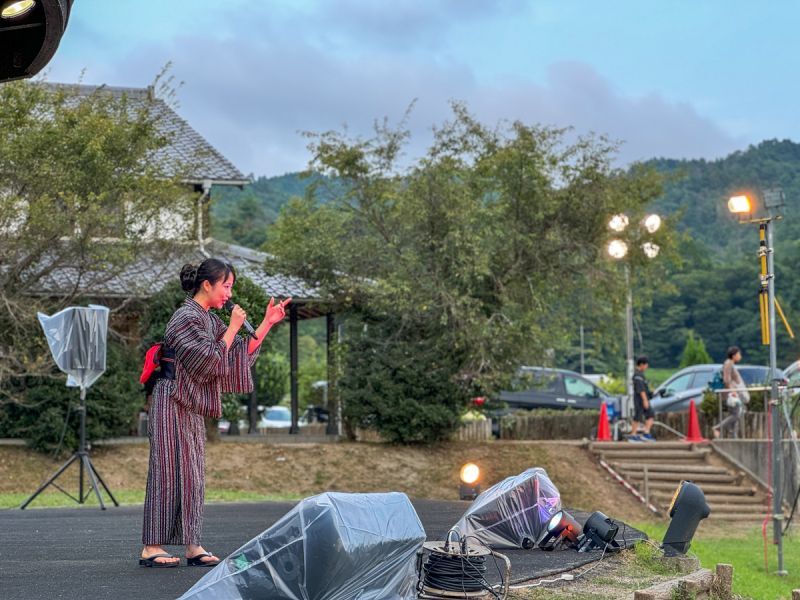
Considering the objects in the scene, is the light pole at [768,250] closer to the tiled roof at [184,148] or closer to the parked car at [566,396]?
the tiled roof at [184,148]

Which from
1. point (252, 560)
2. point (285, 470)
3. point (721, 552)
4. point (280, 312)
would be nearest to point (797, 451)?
point (721, 552)

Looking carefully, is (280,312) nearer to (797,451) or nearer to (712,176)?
(797,451)

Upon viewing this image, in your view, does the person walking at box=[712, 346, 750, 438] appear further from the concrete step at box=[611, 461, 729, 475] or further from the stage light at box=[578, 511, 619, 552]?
the stage light at box=[578, 511, 619, 552]

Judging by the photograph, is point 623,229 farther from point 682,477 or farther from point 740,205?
point 740,205

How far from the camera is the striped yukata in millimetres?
7461

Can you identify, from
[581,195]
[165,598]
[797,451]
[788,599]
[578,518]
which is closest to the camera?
[165,598]

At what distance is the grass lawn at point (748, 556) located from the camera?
44.0 ft

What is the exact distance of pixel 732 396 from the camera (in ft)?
77.8

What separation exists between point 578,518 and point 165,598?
4.92 meters

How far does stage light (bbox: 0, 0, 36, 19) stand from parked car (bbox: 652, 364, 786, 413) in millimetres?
23699

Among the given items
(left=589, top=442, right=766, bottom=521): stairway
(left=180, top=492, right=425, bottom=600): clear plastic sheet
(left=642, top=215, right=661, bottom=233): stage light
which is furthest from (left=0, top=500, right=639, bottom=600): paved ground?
(left=642, top=215, right=661, bottom=233): stage light

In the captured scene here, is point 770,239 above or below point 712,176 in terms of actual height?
below

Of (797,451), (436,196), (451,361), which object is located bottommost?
(797,451)

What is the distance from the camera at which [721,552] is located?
16969mm
